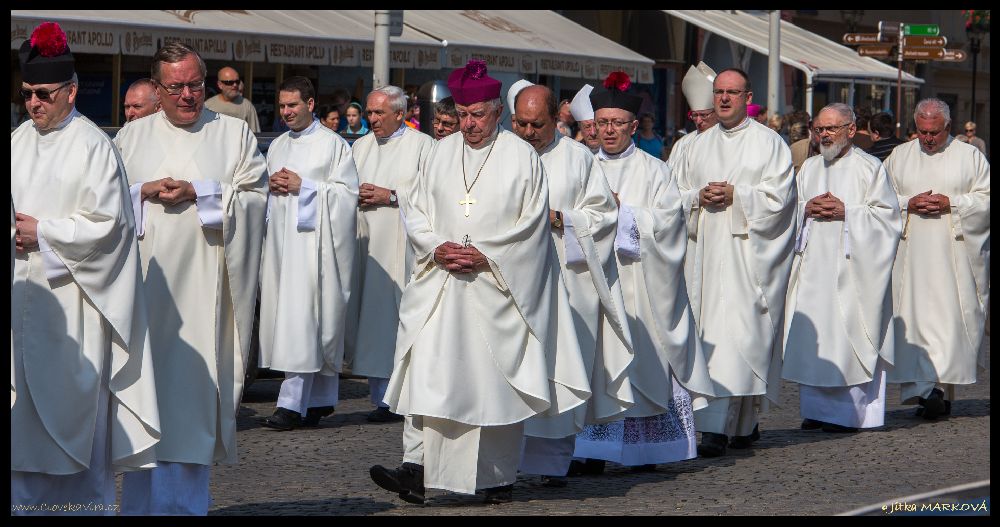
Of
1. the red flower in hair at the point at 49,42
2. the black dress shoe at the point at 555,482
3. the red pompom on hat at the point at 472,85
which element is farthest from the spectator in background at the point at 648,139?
the red flower in hair at the point at 49,42

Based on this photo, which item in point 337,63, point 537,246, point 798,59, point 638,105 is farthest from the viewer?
point 798,59

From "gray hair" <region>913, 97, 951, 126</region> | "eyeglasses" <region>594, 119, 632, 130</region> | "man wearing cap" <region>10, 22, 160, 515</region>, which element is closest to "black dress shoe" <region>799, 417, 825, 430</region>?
"gray hair" <region>913, 97, 951, 126</region>

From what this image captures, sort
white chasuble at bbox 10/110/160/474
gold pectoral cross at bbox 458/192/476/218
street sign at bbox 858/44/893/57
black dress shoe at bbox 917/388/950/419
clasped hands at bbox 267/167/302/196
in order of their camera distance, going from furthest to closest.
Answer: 1. street sign at bbox 858/44/893/57
2. black dress shoe at bbox 917/388/950/419
3. clasped hands at bbox 267/167/302/196
4. gold pectoral cross at bbox 458/192/476/218
5. white chasuble at bbox 10/110/160/474

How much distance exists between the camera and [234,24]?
1783 cm

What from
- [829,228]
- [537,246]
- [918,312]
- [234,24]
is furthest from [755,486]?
[234,24]

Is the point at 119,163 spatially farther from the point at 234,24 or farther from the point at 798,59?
the point at 798,59

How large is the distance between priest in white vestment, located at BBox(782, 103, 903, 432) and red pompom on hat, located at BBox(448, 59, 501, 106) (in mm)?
3649

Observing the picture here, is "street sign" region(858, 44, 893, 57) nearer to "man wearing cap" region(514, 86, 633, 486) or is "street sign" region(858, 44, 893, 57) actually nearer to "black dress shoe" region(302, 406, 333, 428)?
"black dress shoe" region(302, 406, 333, 428)

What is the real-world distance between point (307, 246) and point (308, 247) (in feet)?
0.04

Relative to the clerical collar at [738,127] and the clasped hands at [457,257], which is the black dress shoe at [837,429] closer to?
the clerical collar at [738,127]

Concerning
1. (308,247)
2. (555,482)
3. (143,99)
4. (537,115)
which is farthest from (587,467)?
(143,99)

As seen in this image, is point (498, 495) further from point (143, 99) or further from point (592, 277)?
point (143, 99)

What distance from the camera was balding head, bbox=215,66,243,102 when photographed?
13.2 metres
